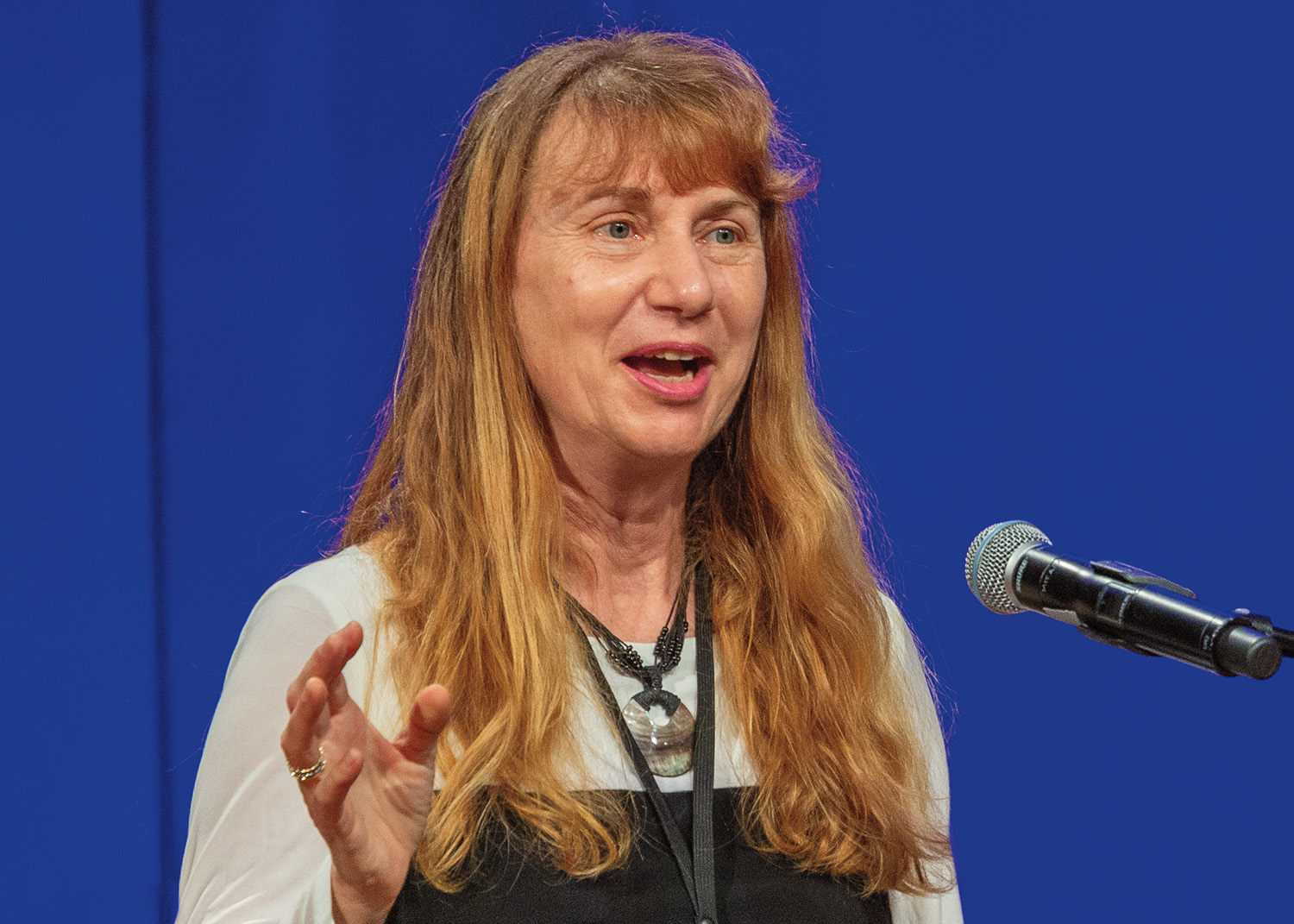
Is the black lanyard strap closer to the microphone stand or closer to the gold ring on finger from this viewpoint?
the gold ring on finger

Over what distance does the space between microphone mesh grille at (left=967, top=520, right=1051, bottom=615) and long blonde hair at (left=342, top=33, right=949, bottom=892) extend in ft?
1.43

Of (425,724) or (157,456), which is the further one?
(157,456)

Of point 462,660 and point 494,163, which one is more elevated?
point 494,163

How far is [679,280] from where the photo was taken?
59.2 inches

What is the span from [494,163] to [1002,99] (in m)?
1.19

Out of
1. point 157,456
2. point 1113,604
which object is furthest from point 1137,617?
point 157,456

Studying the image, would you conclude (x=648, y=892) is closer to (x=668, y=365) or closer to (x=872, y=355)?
(x=668, y=365)

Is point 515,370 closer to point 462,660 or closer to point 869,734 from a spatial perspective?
point 462,660

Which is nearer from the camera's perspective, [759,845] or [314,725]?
[314,725]

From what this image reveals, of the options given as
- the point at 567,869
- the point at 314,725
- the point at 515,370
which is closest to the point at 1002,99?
the point at 515,370

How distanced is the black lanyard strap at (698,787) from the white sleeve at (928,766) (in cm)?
32

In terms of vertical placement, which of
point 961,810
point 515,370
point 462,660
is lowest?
point 961,810

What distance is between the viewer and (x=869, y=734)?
1.63 meters

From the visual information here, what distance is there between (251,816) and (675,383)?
68 centimetres
